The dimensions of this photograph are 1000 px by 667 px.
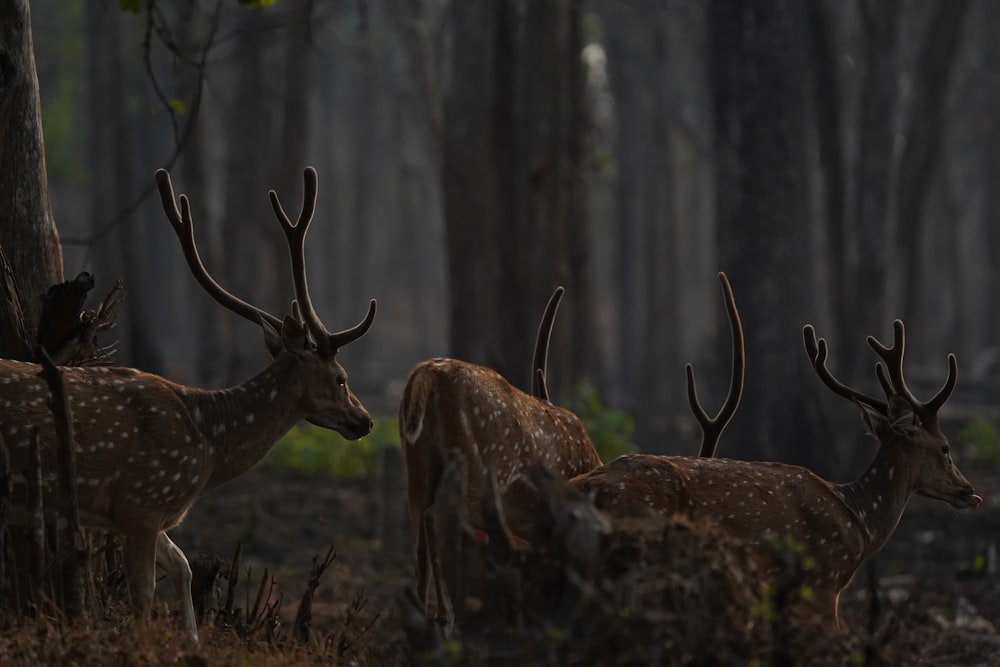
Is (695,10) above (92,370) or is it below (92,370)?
above

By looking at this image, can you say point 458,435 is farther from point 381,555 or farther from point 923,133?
point 923,133

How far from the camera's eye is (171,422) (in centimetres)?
691

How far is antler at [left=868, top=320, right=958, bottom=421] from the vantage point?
7.89 m

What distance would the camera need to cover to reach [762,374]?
16266 mm

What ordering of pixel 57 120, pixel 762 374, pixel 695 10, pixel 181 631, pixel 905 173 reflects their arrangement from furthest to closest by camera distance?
pixel 695 10
pixel 57 120
pixel 905 173
pixel 762 374
pixel 181 631

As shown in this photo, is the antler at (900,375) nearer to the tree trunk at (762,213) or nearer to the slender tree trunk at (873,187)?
the tree trunk at (762,213)

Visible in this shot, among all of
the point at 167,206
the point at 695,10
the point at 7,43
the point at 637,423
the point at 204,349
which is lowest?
the point at 637,423

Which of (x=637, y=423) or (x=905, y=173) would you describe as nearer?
(x=905, y=173)

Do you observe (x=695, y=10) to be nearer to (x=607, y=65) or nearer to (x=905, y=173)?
(x=607, y=65)

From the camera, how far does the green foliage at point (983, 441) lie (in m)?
18.2

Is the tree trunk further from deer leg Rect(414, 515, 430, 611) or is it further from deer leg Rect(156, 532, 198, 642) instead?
deer leg Rect(156, 532, 198, 642)

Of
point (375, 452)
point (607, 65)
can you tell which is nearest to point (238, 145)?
point (375, 452)

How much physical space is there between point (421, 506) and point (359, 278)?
3641 cm

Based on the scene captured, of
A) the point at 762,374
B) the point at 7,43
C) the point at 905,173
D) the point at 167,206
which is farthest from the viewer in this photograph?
the point at 905,173
